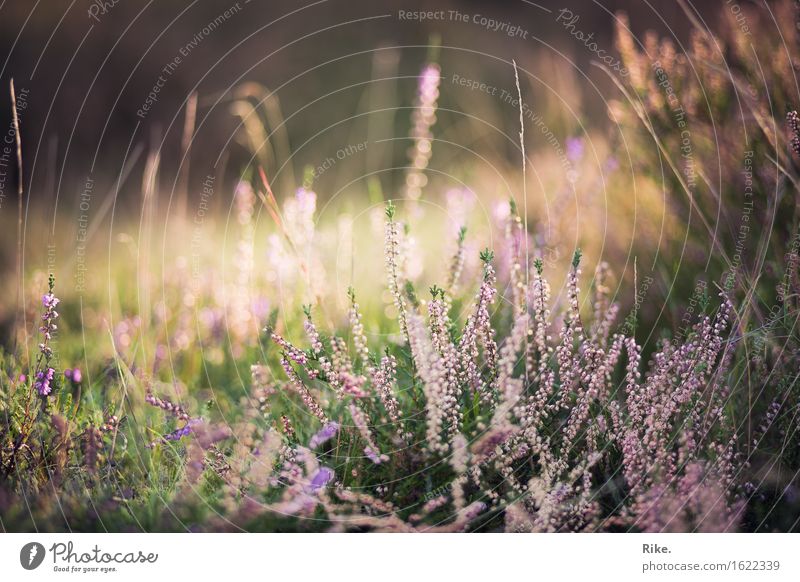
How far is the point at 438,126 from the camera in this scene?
13.0ft

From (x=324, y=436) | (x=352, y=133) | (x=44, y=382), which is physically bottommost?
(x=324, y=436)

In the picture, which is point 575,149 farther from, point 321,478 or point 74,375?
point 74,375

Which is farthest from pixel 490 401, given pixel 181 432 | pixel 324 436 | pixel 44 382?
pixel 44 382

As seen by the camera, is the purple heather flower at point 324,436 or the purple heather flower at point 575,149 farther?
the purple heather flower at point 575,149

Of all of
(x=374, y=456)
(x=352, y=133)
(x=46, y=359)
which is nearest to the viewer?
(x=374, y=456)

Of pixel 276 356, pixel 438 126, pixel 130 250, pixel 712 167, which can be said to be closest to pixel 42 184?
pixel 130 250

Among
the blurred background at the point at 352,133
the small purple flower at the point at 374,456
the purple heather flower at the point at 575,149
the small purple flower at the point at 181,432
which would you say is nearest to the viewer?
the small purple flower at the point at 374,456

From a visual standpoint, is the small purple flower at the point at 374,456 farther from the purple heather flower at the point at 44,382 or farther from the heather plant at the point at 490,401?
the purple heather flower at the point at 44,382

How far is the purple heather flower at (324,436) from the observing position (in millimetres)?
2074

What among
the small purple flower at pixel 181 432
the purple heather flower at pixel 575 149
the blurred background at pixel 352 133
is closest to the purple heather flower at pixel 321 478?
the small purple flower at pixel 181 432

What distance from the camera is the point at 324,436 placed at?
81.8 inches

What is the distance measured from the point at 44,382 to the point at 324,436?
905 mm

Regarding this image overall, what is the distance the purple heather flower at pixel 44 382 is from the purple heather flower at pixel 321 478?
0.89 metres
